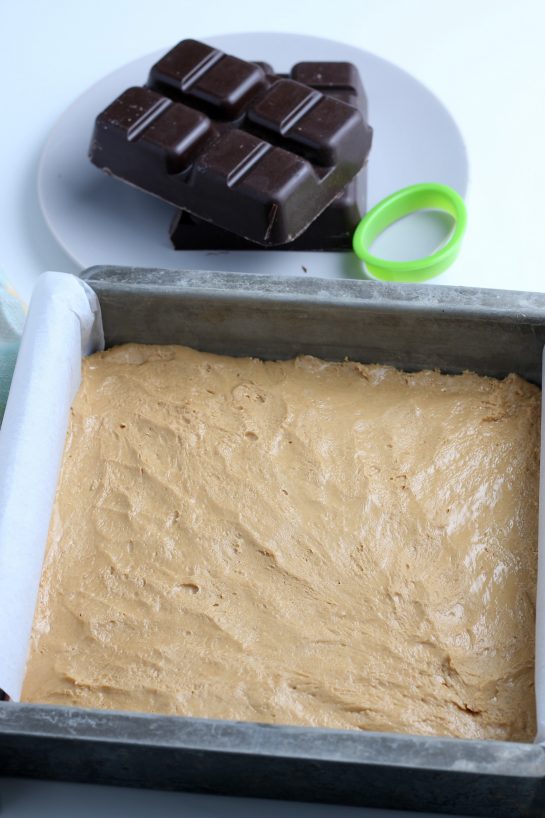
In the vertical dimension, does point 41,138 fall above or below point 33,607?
above

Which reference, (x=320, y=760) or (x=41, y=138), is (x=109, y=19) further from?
(x=320, y=760)

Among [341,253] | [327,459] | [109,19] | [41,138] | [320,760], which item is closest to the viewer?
[320,760]

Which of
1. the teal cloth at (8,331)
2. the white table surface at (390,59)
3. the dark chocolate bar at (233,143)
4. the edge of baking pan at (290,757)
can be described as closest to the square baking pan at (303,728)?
the edge of baking pan at (290,757)

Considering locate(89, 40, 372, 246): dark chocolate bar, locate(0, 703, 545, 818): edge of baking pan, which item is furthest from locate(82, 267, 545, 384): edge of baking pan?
locate(0, 703, 545, 818): edge of baking pan

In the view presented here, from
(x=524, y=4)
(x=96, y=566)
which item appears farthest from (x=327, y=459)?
(x=524, y=4)

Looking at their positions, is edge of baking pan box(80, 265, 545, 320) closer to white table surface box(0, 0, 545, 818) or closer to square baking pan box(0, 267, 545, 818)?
square baking pan box(0, 267, 545, 818)

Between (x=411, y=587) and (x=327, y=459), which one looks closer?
(x=411, y=587)

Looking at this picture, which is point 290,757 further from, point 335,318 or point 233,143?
point 233,143

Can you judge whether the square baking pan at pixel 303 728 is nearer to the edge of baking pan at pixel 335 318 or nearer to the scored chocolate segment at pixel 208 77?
the edge of baking pan at pixel 335 318
